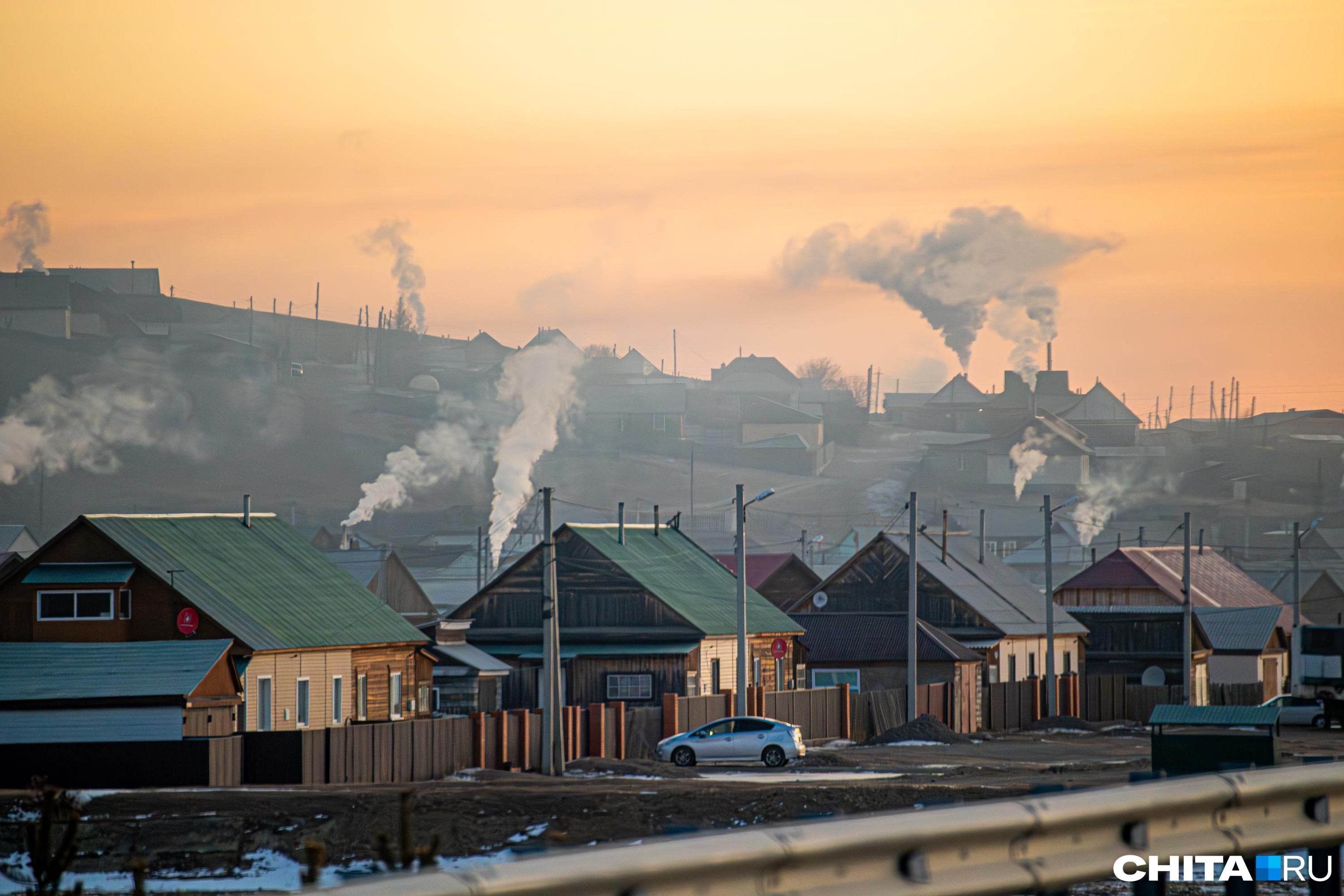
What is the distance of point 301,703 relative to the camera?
42031 millimetres

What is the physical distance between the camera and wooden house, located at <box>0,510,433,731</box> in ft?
129

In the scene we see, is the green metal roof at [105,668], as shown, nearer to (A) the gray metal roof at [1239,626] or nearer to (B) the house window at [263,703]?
(B) the house window at [263,703]

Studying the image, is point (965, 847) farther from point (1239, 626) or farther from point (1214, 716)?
point (1239, 626)

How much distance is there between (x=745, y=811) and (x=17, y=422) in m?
185

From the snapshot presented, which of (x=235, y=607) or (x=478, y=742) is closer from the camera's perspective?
(x=478, y=742)

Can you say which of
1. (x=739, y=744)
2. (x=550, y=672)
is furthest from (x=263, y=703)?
(x=739, y=744)

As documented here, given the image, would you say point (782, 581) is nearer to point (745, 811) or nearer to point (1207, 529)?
point (745, 811)

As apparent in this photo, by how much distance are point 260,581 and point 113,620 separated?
4906mm

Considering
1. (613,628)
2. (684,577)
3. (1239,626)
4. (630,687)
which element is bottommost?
(630,687)

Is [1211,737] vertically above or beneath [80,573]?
beneath

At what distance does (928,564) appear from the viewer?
7306 cm

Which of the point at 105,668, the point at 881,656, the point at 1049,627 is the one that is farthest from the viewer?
the point at 881,656

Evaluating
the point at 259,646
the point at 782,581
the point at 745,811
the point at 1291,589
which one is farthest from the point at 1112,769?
the point at 1291,589

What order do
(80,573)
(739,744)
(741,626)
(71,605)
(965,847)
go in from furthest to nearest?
(741,626) < (739,744) < (80,573) < (71,605) < (965,847)
